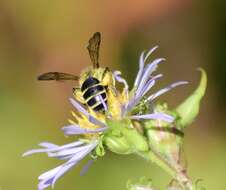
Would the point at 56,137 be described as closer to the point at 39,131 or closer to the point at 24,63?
the point at 39,131

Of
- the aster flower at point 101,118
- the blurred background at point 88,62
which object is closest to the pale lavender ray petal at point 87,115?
the aster flower at point 101,118

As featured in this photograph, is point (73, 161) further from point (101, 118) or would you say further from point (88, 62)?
point (88, 62)

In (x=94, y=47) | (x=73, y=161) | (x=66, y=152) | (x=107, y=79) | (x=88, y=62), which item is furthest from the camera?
(x=88, y=62)

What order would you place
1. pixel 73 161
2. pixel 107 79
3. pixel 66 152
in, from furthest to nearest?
1. pixel 107 79
2. pixel 66 152
3. pixel 73 161

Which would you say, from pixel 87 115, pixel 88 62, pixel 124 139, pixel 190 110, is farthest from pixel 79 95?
pixel 88 62

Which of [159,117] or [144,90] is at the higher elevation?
[144,90]

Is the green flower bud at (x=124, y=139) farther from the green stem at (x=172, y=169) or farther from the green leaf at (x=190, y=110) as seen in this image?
the green leaf at (x=190, y=110)
